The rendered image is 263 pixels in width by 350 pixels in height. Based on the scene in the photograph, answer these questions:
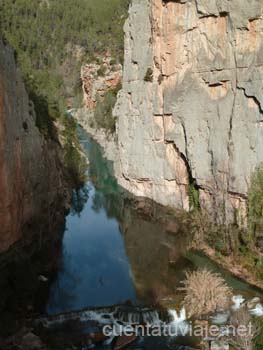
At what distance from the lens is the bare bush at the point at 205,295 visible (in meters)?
19.6

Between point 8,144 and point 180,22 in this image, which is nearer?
point 8,144

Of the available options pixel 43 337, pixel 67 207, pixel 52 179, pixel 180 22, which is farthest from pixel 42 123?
pixel 43 337

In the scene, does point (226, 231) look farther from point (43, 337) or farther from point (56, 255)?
point (43, 337)

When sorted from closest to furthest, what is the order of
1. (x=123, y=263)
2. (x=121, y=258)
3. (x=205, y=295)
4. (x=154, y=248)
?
(x=205, y=295)
(x=123, y=263)
(x=121, y=258)
(x=154, y=248)

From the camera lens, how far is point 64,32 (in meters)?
98.1

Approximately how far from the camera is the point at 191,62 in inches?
1268

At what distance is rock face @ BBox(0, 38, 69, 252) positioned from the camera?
2042 centimetres

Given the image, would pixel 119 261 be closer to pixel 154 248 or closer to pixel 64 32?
pixel 154 248

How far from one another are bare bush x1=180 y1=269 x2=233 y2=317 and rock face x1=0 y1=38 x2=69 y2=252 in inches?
340

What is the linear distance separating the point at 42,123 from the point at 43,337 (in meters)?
17.8

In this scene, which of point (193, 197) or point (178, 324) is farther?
point (193, 197)

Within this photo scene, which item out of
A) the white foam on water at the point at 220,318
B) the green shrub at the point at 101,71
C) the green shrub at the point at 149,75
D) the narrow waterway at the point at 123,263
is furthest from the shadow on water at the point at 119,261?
the green shrub at the point at 101,71

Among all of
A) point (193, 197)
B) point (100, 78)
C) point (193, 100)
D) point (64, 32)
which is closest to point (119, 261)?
point (193, 197)

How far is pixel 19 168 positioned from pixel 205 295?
10.7m
